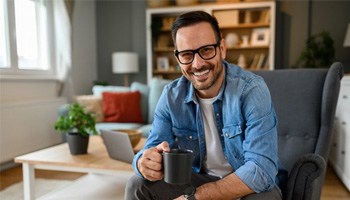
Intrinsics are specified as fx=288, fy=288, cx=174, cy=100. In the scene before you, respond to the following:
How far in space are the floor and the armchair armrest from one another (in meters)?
1.22

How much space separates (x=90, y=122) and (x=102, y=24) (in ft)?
10.8

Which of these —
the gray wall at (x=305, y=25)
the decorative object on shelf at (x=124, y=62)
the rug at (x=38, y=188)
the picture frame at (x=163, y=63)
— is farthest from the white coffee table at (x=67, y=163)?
the gray wall at (x=305, y=25)

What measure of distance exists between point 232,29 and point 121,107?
6.83ft

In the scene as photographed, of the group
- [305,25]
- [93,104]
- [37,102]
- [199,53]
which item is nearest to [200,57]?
[199,53]

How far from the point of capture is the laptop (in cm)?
159

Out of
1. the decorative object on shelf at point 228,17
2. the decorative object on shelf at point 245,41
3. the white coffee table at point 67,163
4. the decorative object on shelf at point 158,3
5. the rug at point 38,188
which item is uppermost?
the decorative object on shelf at point 158,3

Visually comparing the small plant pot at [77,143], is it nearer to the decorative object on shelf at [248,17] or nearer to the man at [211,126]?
the man at [211,126]

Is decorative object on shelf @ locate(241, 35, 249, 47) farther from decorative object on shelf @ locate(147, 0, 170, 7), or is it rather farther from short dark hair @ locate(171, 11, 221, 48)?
short dark hair @ locate(171, 11, 221, 48)

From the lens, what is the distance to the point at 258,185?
3.05ft

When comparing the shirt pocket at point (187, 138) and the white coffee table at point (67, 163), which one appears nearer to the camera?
the shirt pocket at point (187, 138)

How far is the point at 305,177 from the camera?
3.44 ft

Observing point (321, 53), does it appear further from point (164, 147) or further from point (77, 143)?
point (164, 147)

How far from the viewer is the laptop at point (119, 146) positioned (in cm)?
159

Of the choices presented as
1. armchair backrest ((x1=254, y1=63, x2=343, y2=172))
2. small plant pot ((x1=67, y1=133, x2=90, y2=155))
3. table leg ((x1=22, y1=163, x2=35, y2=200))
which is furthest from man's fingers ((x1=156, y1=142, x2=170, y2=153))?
table leg ((x1=22, y1=163, x2=35, y2=200))
